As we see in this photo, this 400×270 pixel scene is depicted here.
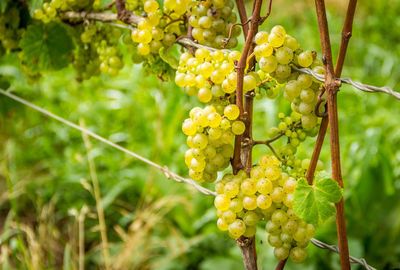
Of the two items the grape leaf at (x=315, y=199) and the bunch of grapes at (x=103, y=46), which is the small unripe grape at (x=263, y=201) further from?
the bunch of grapes at (x=103, y=46)

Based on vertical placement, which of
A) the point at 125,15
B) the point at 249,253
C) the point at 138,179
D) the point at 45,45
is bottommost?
the point at 138,179

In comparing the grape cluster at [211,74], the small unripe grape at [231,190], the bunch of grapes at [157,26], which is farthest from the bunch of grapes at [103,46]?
the small unripe grape at [231,190]

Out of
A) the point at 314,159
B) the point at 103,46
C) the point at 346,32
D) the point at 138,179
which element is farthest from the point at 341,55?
the point at 138,179

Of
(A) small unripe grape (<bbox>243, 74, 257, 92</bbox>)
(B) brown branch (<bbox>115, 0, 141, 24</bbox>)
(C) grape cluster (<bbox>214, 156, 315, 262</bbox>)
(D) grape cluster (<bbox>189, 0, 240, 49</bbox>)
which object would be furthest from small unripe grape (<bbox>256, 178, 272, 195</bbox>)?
(B) brown branch (<bbox>115, 0, 141, 24</bbox>)

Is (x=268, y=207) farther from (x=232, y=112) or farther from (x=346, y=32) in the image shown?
(x=346, y=32)

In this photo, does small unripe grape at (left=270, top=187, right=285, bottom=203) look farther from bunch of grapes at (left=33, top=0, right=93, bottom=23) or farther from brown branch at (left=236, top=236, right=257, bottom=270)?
bunch of grapes at (left=33, top=0, right=93, bottom=23)
